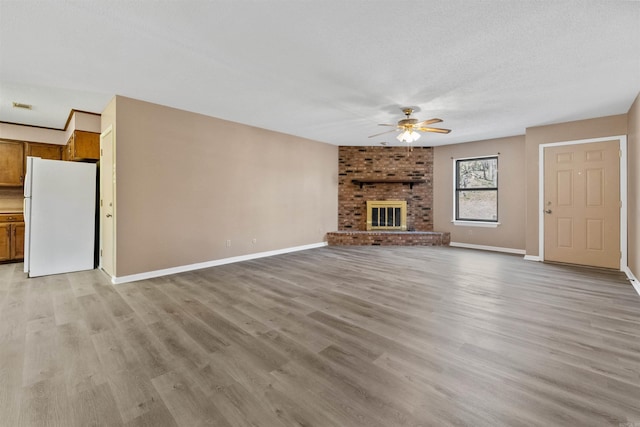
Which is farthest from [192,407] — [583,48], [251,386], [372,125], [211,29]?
[372,125]

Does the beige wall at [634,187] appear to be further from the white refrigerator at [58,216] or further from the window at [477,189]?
the white refrigerator at [58,216]

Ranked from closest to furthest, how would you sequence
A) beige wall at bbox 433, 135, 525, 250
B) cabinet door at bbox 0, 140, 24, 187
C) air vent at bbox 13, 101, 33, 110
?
air vent at bbox 13, 101, 33, 110
cabinet door at bbox 0, 140, 24, 187
beige wall at bbox 433, 135, 525, 250

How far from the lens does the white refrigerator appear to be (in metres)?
4.02

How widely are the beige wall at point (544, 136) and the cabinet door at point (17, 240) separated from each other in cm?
Answer: 938

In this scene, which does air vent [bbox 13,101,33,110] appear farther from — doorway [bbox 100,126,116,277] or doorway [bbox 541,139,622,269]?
doorway [bbox 541,139,622,269]

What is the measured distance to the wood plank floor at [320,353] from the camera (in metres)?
1.49

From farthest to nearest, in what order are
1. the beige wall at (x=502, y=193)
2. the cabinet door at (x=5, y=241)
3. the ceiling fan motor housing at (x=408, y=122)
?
the beige wall at (x=502, y=193), the cabinet door at (x=5, y=241), the ceiling fan motor housing at (x=408, y=122)

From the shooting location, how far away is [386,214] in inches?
292

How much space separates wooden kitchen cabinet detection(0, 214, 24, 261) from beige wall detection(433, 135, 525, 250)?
8883 millimetres

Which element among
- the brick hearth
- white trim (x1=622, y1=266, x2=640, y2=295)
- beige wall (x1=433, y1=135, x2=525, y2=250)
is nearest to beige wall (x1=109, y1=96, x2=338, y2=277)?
the brick hearth

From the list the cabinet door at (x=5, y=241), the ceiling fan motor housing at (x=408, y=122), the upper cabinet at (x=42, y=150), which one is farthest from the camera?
the upper cabinet at (x=42, y=150)

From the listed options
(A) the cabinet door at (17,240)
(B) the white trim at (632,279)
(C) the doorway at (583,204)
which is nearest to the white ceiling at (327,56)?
(C) the doorway at (583,204)

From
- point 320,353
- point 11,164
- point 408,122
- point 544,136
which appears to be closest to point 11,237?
point 11,164

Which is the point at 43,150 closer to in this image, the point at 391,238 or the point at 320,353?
the point at 320,353
